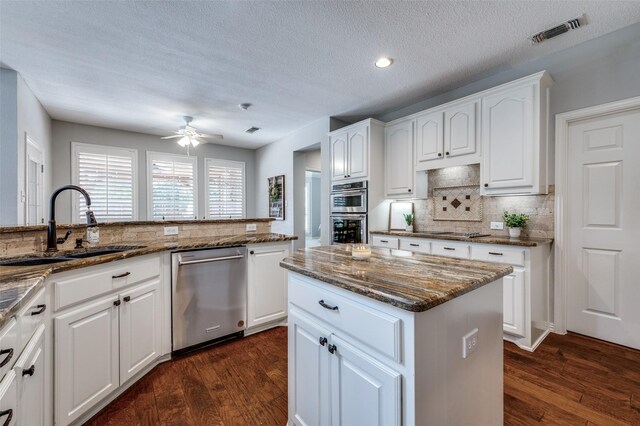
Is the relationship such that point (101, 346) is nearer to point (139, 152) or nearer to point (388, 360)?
point (388, 360)

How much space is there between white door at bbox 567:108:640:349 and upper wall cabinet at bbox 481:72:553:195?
1.04ft

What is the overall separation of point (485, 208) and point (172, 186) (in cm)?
541

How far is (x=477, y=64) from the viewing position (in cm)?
283

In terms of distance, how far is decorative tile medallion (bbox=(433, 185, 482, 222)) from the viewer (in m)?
3.28

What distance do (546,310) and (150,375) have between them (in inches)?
139

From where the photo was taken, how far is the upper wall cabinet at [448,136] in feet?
9.82

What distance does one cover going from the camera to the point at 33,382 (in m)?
1.20

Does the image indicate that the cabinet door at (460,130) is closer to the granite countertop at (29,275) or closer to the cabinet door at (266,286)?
the cabinet door at (266,286)

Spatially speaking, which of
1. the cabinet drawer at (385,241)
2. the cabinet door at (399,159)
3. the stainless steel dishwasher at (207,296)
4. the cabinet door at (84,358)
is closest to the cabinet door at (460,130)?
the cabinet door at (399,159)

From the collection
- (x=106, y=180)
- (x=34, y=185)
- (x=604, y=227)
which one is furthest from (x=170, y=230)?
(x=604, y=227)

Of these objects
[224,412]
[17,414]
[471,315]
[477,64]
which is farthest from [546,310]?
[17,414]

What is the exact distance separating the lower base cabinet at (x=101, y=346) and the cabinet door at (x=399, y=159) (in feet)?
9.61

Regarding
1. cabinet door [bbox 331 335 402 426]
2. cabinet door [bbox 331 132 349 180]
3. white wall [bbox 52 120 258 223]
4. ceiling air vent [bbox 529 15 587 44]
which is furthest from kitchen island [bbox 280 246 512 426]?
white wall [bbox 52 120 258 223]

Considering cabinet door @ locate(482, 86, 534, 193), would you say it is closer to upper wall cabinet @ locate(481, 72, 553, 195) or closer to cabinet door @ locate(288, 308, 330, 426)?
upper wall cabinet @ locate(481, 72, 553, 195)
